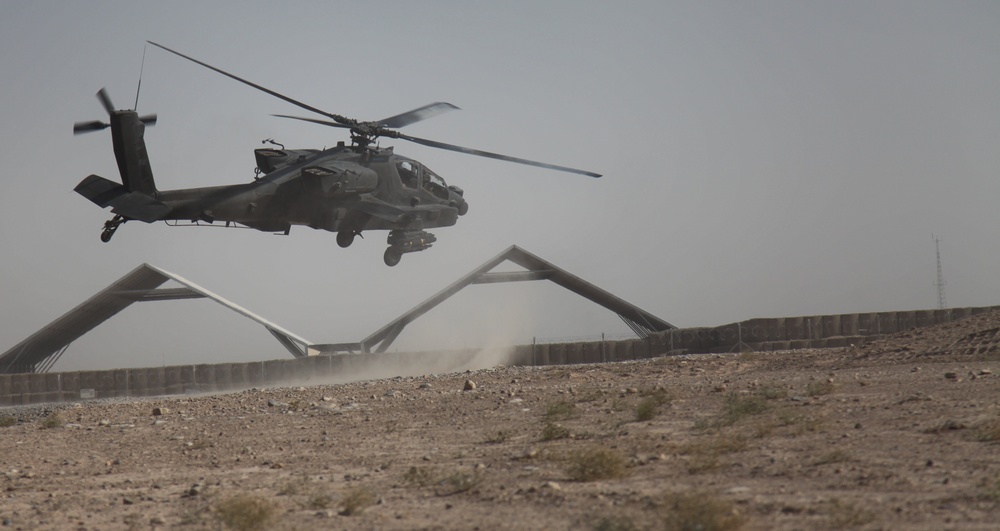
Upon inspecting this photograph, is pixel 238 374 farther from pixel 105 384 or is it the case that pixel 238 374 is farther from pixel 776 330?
pixel 776 330

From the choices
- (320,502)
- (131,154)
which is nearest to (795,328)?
(131,154)

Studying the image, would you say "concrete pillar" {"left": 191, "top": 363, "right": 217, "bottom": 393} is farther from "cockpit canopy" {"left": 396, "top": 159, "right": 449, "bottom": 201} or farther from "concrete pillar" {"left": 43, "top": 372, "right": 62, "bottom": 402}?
"cockpit canopy" {"left": 396, "top": 159, "right": 449, "bottom": 201}

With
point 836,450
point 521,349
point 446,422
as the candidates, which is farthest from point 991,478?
point 521,349

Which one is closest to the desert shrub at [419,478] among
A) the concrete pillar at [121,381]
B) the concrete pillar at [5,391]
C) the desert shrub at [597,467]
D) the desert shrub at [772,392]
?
the desert shrub at [597,467]

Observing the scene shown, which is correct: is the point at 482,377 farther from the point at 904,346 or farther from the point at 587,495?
the point at 587,495

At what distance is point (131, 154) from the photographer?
1017 inches

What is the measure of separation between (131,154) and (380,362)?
1994 centimetres

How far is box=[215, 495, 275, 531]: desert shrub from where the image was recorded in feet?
33.8

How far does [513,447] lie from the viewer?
1519cm

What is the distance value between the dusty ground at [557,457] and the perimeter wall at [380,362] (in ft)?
46.6

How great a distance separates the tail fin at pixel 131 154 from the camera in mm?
25641

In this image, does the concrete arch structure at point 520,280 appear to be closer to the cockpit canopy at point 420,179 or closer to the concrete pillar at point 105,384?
the concrete pillar at point 105,384

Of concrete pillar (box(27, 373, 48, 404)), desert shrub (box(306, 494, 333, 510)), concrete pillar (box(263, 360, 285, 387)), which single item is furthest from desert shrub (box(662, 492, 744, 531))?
concrete pillar (box(27, 373, 48, 404))

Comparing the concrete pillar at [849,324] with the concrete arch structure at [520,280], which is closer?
the concrete pillar at [849,324]
